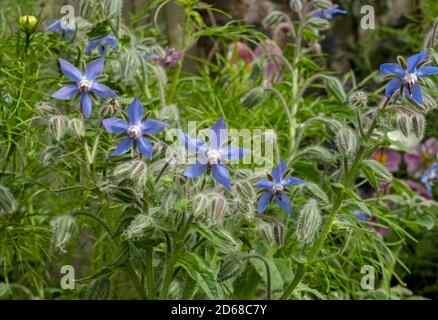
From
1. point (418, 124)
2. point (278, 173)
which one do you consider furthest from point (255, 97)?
point (418, 124)

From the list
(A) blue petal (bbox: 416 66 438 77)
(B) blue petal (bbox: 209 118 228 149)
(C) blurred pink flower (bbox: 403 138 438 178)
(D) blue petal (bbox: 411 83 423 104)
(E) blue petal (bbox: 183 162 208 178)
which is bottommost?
(C) blurred pink flower (bbox: 403 138 438 178)

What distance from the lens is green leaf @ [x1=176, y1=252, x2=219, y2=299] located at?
1013mm

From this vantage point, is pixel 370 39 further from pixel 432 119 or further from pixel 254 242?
pixel 254 242

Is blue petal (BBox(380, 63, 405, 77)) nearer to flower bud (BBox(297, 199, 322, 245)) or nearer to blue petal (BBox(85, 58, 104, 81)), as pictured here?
flower bud (BBox(297, 199, 322, 245))

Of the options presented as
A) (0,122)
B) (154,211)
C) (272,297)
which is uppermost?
(0,122)

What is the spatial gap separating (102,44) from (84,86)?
12.3 inches

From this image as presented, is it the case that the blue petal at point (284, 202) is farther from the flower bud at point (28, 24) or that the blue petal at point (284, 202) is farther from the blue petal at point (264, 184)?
the flower bud at point (28, 24)

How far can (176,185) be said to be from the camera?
1085 mm

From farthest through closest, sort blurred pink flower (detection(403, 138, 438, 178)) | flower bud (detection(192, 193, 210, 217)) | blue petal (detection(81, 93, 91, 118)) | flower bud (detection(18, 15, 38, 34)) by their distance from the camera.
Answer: blurred pink flower (detection(403, 138, 438, 178)) < flower bud (detection(18, 15, 38, 34)) < blue petal (detection(81, 93, 91, 118)) < flower bud (detection(192, 193, 210, 217))

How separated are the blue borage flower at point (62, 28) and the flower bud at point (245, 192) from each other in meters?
0.47

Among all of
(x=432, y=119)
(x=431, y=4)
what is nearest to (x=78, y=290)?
(x=431, y=4)

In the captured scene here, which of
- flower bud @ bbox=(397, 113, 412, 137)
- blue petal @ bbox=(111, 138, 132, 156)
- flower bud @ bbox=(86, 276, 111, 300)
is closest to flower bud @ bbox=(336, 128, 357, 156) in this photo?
flower bud @ bbox=(397, 113, 412, 137)

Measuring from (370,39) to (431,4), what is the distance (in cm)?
83

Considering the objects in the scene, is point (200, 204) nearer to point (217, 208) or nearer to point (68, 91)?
point (217, 208)
